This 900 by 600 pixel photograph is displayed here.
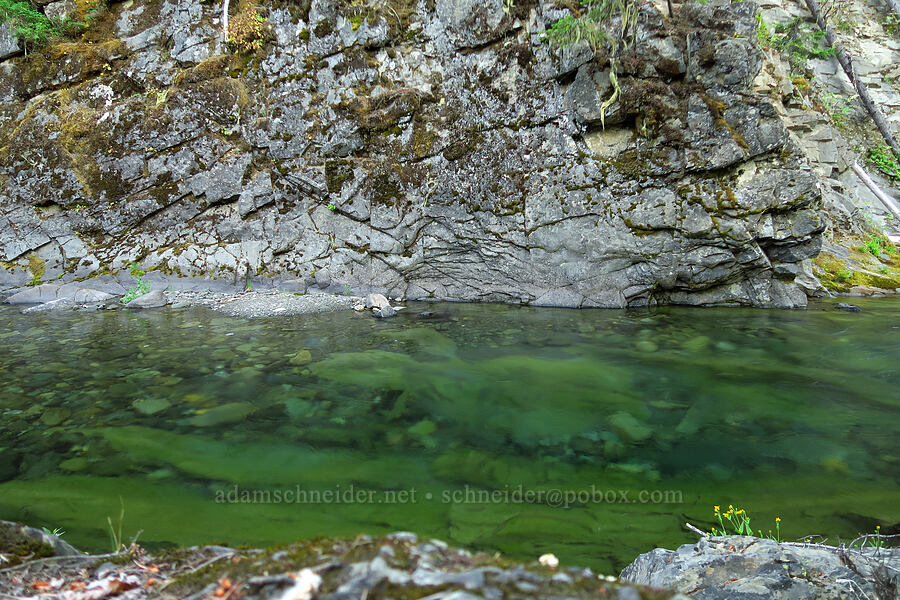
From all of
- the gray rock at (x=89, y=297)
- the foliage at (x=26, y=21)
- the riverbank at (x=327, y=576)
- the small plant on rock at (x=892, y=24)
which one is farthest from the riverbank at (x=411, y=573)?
the small plant on rock at (x=892, y=24)

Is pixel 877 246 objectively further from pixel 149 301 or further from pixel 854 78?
pixel 149 301

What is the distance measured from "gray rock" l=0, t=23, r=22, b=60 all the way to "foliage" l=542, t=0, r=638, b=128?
685 inches

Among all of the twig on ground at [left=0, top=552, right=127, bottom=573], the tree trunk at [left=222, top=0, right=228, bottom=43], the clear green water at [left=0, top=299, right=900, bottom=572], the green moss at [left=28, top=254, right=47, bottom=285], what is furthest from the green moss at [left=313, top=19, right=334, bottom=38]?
the twig on ground at [left=0, top=552, right=127, bottom=573]

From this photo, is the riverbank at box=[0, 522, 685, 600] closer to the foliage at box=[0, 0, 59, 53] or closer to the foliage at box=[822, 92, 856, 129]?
the foliage at box=[0, 0, 59, 53]

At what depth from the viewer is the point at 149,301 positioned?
11.3 meters

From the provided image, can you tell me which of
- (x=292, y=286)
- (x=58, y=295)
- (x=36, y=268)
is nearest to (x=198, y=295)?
(x=292, y=286)

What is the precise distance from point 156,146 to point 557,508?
15.6 m

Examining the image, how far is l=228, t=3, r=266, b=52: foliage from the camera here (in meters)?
13.6

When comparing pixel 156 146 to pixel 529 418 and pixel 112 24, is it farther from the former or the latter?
pixel 529 418

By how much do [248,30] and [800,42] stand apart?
21930 mm

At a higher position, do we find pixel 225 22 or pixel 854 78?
pixel 225 22

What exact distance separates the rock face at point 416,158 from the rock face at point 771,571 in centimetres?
908

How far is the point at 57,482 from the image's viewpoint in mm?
3402

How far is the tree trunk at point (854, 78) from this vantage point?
1731 centimetres
